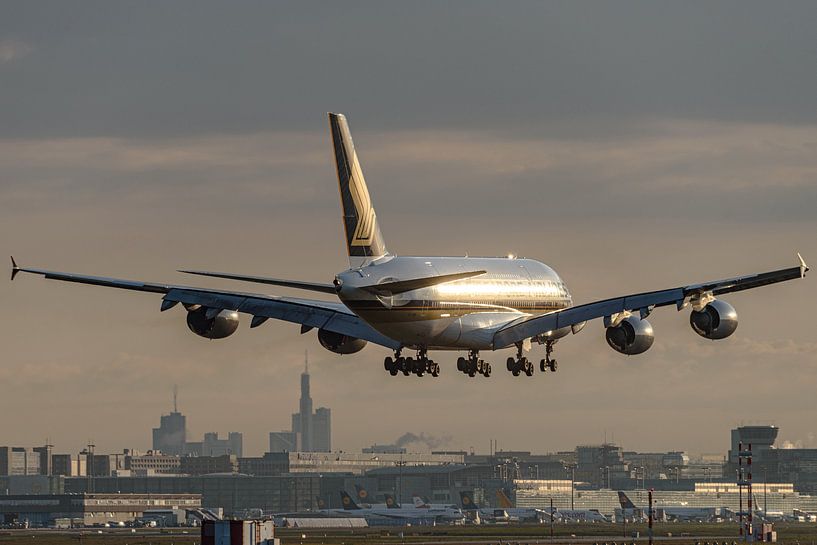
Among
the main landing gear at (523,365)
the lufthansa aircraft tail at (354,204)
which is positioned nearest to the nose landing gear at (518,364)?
the main landing gear at (523,365)

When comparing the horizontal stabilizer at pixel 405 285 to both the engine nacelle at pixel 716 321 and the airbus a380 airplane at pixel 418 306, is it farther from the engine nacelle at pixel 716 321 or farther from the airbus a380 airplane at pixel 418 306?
the engine nacelle at pixel 716 321

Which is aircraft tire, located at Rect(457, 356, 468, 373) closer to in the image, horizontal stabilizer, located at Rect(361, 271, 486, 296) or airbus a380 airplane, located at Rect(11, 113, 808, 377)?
airbus a380 airplane, located at Rect(11, 113, 808, 377)

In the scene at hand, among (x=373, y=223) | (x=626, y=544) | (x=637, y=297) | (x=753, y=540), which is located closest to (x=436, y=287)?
(x=373, y=223)

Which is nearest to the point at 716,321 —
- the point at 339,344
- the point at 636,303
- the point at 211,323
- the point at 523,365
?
the point at 636,303

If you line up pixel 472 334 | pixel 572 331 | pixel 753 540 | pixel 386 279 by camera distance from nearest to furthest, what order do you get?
pixel 386 279, pixel 472 334, pixel 572 331, pixel 753 540

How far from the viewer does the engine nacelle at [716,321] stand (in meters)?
92.2

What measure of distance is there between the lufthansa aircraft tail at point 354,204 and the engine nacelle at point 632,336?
15385mm

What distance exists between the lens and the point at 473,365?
101m

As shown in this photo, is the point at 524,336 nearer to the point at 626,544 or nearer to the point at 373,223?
the point at 373,223

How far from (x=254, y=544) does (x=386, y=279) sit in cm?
1917

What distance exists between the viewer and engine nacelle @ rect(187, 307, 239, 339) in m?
95.9

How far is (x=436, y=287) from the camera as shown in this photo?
92.7m

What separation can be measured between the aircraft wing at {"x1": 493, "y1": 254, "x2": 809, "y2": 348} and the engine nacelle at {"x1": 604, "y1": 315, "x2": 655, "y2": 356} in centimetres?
204

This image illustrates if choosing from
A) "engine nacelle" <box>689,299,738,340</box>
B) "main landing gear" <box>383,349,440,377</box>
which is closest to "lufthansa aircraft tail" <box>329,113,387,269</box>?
"main landing gear" <box>383,349,440,377</box>
